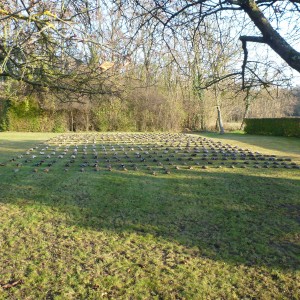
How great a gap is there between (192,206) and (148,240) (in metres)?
1.41

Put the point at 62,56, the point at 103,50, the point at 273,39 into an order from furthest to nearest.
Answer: the point at 62,56 < the point at 103,50 < the point at 273,39

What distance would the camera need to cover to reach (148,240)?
11.7ft

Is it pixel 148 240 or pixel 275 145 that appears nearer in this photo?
pixel 148 240

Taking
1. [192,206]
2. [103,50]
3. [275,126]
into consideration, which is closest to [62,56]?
[103,50]

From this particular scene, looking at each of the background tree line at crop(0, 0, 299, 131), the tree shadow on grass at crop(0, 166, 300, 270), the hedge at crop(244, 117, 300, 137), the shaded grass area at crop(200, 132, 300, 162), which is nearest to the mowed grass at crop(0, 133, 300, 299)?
the tree shadow on grass at crop(0, 166, 300, 270)

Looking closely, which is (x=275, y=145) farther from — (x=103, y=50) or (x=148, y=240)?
(x=148, y=240)

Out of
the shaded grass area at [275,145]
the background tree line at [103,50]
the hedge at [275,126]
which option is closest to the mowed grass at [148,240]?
the background tree line at [103,50]

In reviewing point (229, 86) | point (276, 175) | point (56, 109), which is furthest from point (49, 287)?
point (56, 109)

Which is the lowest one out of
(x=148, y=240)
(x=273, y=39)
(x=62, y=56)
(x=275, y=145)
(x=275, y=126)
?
(x=148, y=240)

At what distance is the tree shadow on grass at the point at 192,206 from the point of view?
348cm

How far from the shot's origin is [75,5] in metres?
4.78

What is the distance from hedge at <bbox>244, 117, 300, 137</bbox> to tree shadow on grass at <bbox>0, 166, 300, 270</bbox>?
50.7 ft

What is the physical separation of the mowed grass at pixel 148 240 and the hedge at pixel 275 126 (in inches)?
629

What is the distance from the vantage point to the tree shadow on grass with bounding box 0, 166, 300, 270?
348 cm
